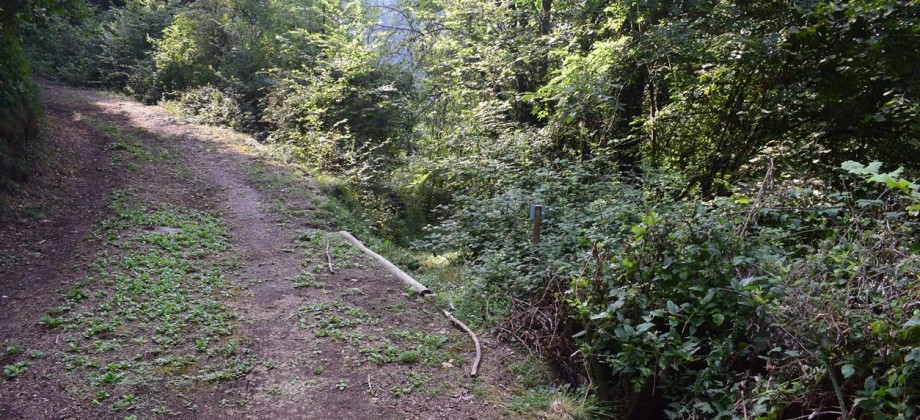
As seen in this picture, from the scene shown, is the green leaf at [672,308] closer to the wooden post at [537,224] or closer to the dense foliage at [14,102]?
the wooden post at [537,224]

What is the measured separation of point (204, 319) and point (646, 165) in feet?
18.5

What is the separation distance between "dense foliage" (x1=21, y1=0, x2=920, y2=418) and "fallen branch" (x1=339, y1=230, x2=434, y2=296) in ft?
1.17

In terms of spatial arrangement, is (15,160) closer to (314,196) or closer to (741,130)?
(314,196)

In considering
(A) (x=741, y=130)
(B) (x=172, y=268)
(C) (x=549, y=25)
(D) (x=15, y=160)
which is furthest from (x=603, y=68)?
(D) (x=15, y=160)

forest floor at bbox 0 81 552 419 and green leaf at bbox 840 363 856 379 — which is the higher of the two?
green leaf at bbox 840 363 856 379

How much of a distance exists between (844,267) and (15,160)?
1054cm

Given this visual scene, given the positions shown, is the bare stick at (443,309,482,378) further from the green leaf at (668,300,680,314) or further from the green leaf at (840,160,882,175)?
the green leaf at (840,160,882,175)

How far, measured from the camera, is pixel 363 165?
41.5 feet

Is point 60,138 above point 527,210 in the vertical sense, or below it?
above

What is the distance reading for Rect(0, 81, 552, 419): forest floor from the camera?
4125 millimetres

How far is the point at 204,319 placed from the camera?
532 centimetres

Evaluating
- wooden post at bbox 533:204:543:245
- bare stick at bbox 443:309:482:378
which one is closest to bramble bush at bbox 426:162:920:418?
wooden post at bbox 533:204:543:245

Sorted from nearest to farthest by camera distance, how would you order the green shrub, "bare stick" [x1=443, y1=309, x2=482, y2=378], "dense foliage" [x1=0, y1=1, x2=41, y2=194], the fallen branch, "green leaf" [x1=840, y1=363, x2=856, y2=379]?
"green leaf" [x1=840, y1=363, x2=856, y2=379] < "bare stick" [x1=443, y1=309, x2=482, y2=378] < the fallen branch < "dense foliage" [x1=0, y1=1, x2=41, y2=194] < the green shrub

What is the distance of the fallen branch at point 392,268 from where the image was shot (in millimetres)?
6672
